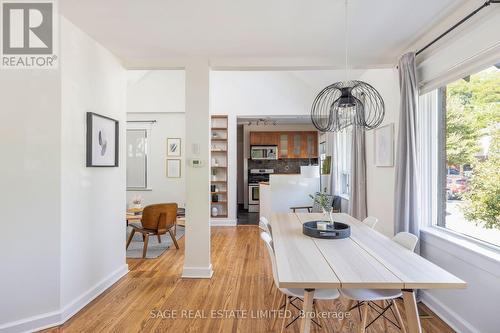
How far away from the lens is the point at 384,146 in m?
3.46

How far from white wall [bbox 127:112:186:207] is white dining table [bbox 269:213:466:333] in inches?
181

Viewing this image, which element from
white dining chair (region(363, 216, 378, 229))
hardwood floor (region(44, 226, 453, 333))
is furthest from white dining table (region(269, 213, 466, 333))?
hardwood floor (region(44, 226, 453, 333))

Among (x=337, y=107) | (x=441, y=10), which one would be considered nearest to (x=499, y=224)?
(x=337, y=107)

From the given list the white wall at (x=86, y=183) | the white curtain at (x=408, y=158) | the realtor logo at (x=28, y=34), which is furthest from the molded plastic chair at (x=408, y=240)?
the realtor logo at (x=28, y=34)

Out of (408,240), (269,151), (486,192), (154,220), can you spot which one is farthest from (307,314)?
(269,151)

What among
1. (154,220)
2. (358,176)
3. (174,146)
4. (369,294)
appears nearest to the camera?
(369,294)

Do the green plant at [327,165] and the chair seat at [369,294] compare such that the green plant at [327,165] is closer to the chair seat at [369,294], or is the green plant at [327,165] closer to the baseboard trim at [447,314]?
the baseboard trim at [447,314]

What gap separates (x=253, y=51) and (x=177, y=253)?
3.04m

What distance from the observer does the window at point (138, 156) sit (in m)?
6.42

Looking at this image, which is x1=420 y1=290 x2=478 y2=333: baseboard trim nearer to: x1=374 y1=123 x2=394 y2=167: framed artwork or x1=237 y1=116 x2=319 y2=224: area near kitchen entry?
x1=374 y1=123 x2=394 y2=167: framed artwork

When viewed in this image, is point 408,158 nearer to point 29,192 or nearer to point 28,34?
point 29,192

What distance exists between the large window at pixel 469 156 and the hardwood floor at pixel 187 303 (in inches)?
36.8

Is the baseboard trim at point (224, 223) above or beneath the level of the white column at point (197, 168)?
beneath

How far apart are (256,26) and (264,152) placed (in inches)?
227
